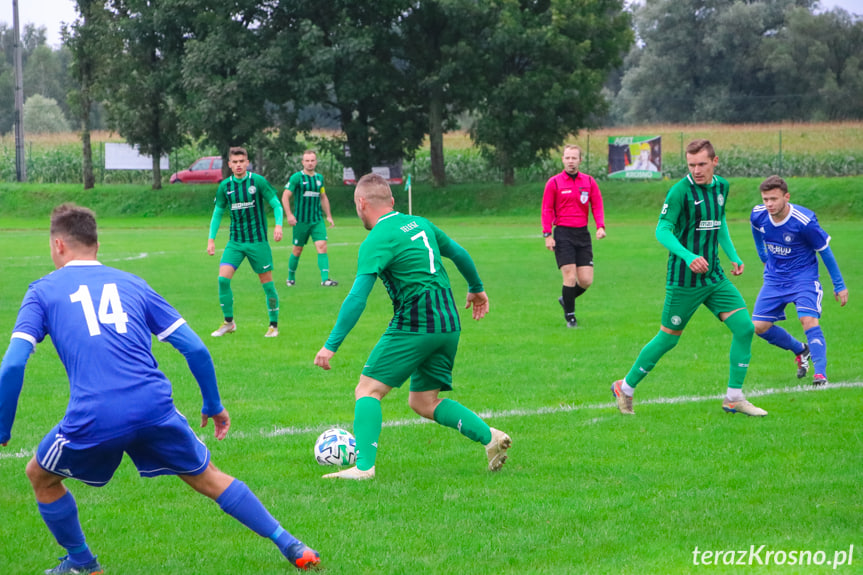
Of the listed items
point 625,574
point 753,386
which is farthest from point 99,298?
point 753,386

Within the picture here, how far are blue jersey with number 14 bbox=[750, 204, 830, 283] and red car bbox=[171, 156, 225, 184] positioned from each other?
44.2 m

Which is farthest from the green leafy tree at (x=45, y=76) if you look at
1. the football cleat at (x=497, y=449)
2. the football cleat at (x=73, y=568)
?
the football cleat at (x=73, y=568)

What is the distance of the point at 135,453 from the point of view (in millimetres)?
4594

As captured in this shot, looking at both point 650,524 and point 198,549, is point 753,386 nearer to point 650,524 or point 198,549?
point 650,524

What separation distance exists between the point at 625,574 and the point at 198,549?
6.95 feet

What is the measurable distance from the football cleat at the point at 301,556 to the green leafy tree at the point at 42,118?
88.6m

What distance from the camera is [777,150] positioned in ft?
164

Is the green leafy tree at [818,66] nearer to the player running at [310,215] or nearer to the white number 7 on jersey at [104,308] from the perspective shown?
the player running at [310,215]

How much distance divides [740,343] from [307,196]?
11647mm

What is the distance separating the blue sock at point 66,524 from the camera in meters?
4.66

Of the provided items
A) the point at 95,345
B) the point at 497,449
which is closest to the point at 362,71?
the point at 497,449

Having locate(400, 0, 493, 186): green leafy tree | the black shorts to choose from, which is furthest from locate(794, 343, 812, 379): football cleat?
locate(400, 0, 493, 186): green leafy tree

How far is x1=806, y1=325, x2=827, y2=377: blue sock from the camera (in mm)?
9566

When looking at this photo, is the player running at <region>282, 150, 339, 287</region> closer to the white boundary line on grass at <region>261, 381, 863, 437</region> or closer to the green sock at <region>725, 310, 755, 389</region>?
the white boundary line on grass at <region>261, 381, 863, 437</region>
